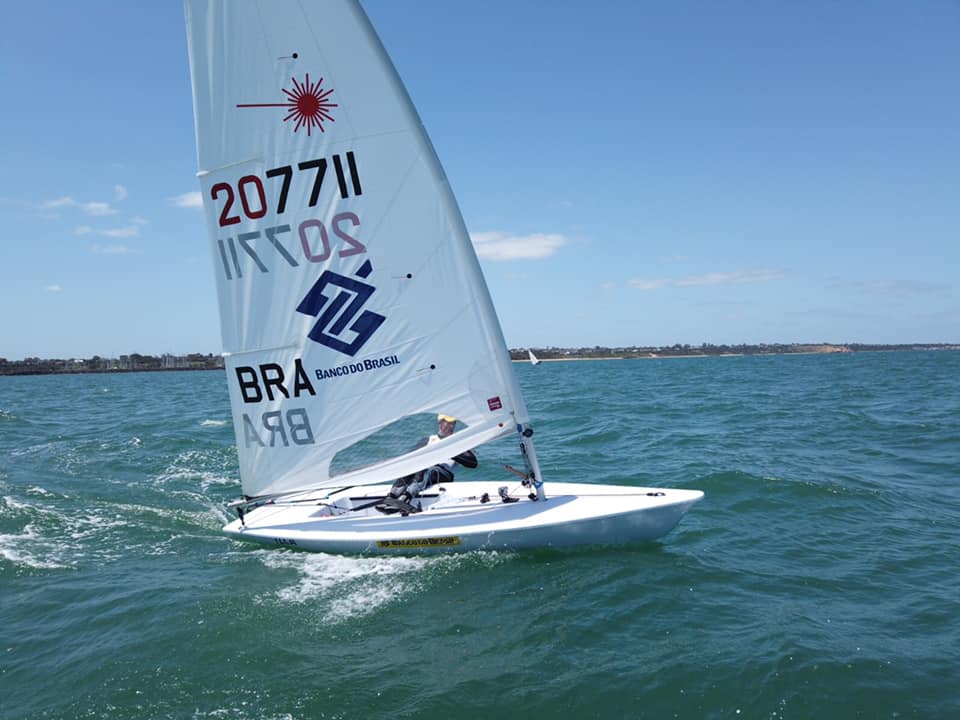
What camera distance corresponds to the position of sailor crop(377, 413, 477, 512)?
7.75m

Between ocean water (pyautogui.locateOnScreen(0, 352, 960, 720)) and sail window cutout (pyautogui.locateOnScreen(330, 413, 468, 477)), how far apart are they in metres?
1.27

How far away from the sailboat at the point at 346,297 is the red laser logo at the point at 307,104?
0.06ft

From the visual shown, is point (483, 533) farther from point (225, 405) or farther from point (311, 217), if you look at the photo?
point (225, 405)

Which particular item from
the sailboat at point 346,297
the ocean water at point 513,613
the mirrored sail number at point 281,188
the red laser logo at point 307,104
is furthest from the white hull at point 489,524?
the red laser logo at point 307,104

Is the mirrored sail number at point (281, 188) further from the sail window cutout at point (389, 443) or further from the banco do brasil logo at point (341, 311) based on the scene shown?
the sail window cutout at point (389, 443)

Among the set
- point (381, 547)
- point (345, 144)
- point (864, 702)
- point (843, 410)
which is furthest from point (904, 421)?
point (345, 144)

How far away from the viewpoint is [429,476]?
880cm

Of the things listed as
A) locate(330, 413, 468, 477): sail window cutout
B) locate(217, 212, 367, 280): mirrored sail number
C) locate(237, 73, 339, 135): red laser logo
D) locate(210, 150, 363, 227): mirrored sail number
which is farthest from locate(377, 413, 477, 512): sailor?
locate(237, 73, 339, 135): red laser logo

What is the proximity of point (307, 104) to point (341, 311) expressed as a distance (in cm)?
251

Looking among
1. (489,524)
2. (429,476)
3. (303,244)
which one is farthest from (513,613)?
(303,244)

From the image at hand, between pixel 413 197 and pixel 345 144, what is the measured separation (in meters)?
1.03

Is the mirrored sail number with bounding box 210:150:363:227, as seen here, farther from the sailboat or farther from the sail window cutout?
the sail window cutout

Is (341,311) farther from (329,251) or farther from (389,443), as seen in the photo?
(389,443)

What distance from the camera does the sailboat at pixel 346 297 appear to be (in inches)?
269
